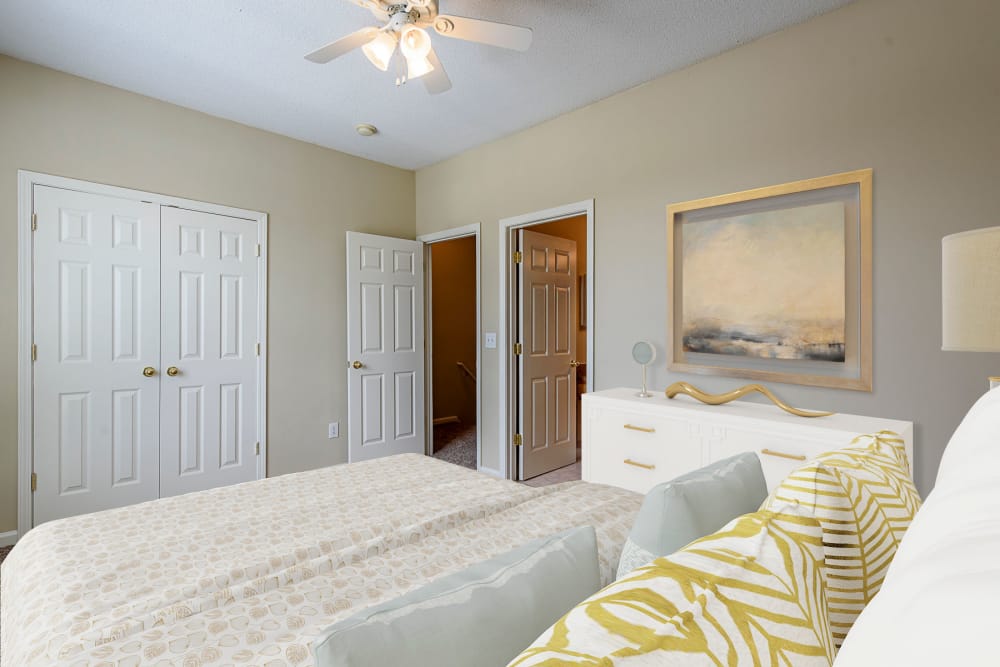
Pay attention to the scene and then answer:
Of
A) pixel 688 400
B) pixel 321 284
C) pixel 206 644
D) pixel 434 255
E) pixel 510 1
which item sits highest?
pixel 510 1

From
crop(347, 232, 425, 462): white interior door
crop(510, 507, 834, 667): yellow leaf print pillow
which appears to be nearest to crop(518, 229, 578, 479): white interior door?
crop(347, 232, 425, 462): white interior door

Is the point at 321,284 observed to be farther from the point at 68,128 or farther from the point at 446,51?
Result: the point at 446,51

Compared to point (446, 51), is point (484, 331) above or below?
below

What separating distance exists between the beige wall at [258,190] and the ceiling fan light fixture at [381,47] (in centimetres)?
209

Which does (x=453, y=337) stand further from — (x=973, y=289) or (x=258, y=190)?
(x=973, y=289)

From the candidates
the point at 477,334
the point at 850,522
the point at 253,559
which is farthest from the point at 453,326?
the point at 850,522

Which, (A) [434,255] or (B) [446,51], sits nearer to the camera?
(B) [446,51]

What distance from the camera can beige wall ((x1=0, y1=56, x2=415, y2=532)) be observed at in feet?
9.22

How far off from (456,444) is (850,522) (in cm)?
477

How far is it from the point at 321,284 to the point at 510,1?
8.99 ft

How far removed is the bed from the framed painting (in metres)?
1.42

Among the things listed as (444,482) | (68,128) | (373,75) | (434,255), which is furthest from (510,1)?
(434,255)

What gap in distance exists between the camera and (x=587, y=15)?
236cm

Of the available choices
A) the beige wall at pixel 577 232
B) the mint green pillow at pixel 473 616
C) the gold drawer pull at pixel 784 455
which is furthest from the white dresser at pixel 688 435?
the beige wall at pixel 577 232
